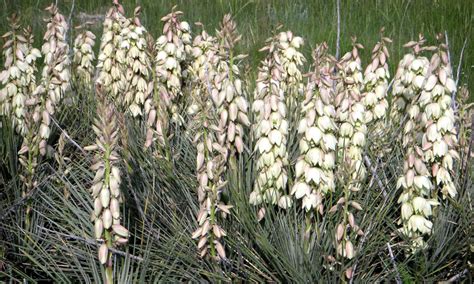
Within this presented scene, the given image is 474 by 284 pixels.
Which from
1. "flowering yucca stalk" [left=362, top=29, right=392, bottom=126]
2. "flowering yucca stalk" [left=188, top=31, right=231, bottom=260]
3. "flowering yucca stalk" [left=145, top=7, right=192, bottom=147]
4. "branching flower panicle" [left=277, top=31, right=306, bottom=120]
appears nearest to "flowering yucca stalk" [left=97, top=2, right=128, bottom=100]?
"flowering yucca stalk" [left=145, top=7, right=192, bottom=147]

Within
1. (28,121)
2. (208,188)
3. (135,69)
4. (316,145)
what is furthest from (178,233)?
(135,69)

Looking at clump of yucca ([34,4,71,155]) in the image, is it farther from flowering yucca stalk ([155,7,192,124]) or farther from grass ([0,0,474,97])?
grass ([0,0,474,97])

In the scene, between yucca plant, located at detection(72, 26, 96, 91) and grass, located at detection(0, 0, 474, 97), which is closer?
yucca plant, located at detection(72, 26, 96, 91)

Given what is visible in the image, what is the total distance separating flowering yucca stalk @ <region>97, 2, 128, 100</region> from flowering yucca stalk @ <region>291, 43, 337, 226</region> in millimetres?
1201

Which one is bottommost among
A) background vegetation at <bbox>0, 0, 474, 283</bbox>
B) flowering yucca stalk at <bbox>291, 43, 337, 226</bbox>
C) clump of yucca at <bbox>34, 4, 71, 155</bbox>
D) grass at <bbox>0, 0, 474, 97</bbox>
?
background vegetation at <bbox>0, 0, 474, 283</bbox>

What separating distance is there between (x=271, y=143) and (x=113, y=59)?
3.95 ft

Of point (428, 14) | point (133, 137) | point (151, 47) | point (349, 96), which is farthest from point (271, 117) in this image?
point (428, 14)

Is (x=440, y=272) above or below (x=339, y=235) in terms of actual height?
below

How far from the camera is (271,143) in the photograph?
7.74 ft

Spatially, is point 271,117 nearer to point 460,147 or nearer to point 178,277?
point 178,277

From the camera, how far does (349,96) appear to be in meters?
2.53

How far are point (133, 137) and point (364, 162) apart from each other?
0.91 m

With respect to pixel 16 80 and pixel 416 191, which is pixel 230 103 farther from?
pixel 16 80

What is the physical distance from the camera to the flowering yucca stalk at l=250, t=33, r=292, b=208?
2.36m
